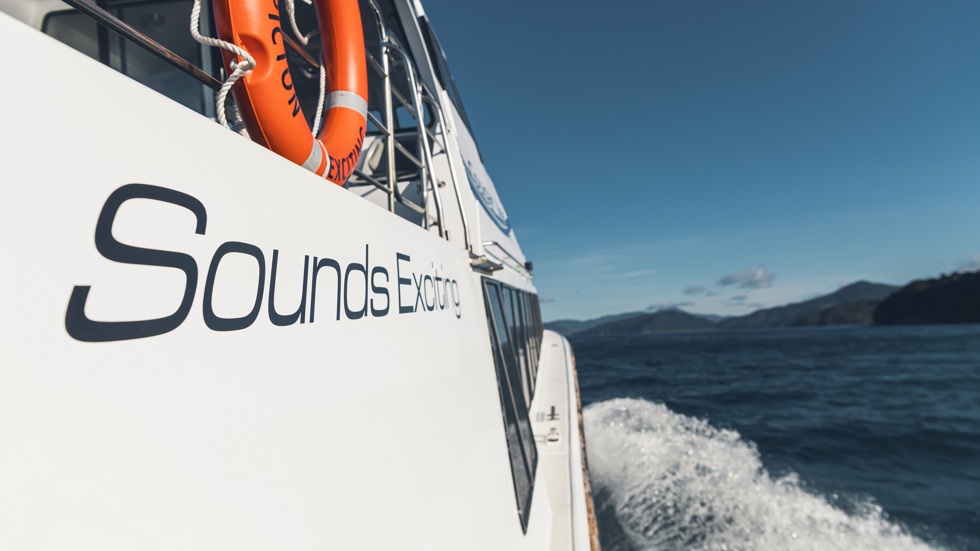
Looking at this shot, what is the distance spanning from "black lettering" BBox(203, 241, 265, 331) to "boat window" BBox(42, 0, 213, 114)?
305 cm

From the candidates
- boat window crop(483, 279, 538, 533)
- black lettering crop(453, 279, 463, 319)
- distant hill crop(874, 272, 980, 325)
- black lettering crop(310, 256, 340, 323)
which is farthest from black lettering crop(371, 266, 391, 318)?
distant hill crop(874, 272, 980, 325)

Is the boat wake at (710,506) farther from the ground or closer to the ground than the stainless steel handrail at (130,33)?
closer to the ground

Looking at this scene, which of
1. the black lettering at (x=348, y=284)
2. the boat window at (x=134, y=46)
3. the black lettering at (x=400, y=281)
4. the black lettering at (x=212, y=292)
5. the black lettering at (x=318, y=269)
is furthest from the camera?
the boat window at (x=134, y=46)

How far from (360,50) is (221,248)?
1452 millimetres

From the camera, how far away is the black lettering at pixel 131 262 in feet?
1.94

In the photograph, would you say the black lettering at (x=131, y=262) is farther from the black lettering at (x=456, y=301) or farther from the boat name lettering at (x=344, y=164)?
the black lettering at (x=456, y=301)

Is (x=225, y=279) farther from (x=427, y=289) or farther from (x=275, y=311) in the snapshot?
(x=427, y=289)

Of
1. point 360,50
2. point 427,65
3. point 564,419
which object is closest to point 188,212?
point 360,50

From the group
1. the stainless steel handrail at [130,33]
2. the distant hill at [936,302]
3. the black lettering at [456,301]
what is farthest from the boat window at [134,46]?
the distant hill at [936,302]

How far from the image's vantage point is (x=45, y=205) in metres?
0.57

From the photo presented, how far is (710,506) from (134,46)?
7.28 meters

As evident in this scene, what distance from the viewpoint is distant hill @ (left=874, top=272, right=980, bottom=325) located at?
79.2 meters

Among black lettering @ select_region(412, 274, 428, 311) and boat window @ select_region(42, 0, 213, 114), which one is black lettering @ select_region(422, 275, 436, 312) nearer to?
black lettering @ select_region(412, 274, 428, 311)

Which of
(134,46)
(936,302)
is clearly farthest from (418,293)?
(936,302)
